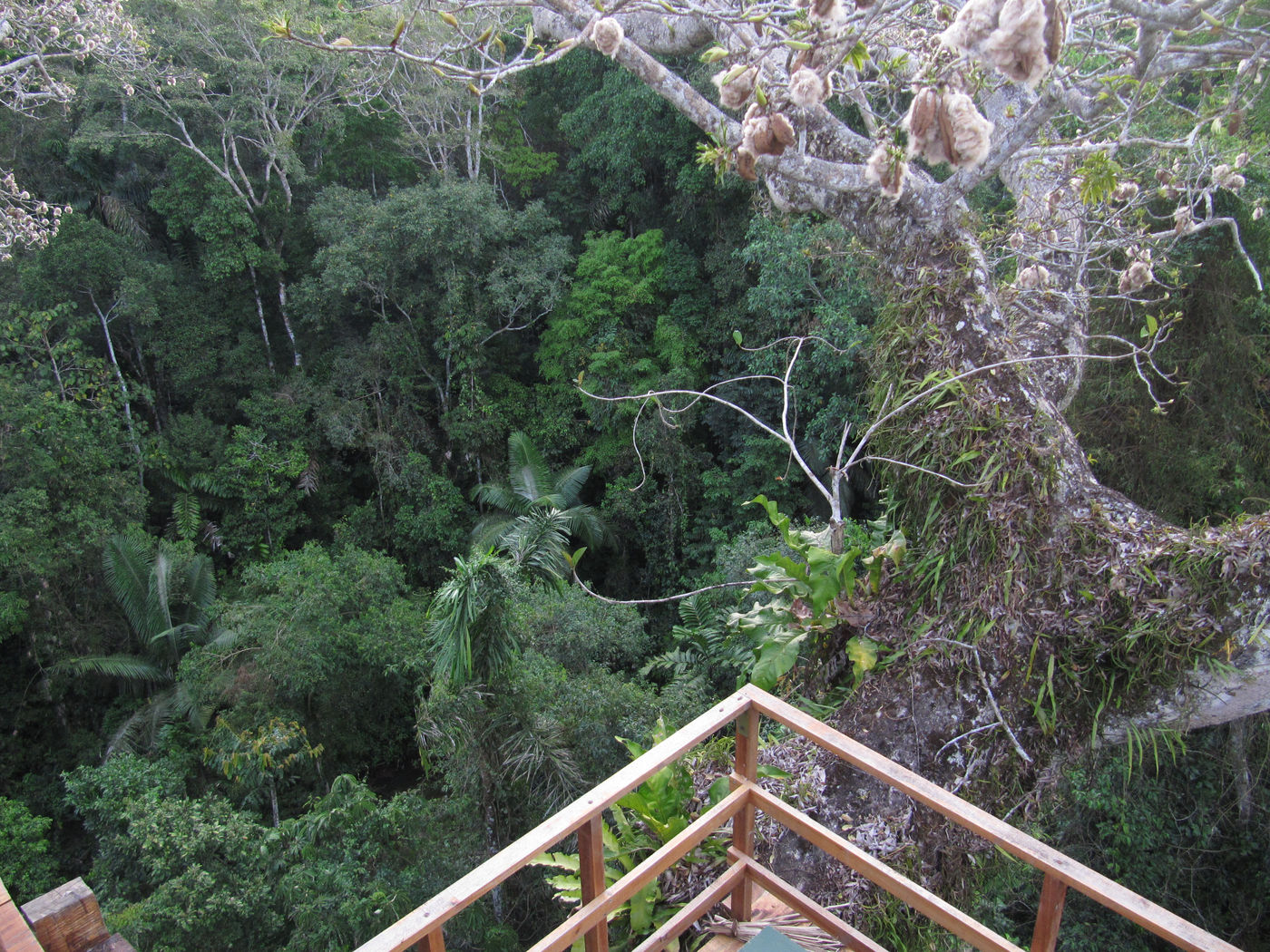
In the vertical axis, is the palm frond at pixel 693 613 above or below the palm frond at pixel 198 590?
below

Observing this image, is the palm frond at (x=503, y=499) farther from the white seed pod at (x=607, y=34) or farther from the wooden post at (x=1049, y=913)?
the wooden post at (x=1049, y=913)

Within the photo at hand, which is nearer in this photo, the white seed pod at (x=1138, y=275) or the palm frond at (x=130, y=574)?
the white seed pod at (x=1138, y=275)

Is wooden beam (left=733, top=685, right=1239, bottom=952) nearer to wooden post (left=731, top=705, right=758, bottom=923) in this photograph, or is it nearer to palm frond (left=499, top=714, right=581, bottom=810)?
wooden post (left=731, top=705, right=758, bottom=923)

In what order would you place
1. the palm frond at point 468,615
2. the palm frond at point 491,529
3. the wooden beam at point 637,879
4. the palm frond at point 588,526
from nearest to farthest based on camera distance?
the wooden beam at point 637,879, the palm frond at point 468,615, the palm frond at point 491,529, the palm frond at point 588,526

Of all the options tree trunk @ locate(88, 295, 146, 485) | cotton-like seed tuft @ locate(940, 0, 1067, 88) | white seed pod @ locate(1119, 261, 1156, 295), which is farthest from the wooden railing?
tree trunk @ locate(88, 295, 146, 485)

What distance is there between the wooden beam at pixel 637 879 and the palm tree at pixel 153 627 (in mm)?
7232

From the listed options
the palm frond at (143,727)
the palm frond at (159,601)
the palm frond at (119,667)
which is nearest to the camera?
the palm frond at (143,727)

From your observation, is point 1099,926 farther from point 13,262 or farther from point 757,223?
point 13,262

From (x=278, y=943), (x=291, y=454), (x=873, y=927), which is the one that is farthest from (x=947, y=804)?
(x=291, y=454)

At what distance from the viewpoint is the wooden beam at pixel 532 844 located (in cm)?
113

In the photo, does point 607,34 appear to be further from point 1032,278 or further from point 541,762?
point 541,762

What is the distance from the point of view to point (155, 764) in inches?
262

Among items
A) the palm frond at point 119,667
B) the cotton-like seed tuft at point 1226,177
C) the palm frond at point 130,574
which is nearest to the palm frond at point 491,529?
the palm frond at point 130,574

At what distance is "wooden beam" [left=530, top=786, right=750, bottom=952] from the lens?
4.47 ft
